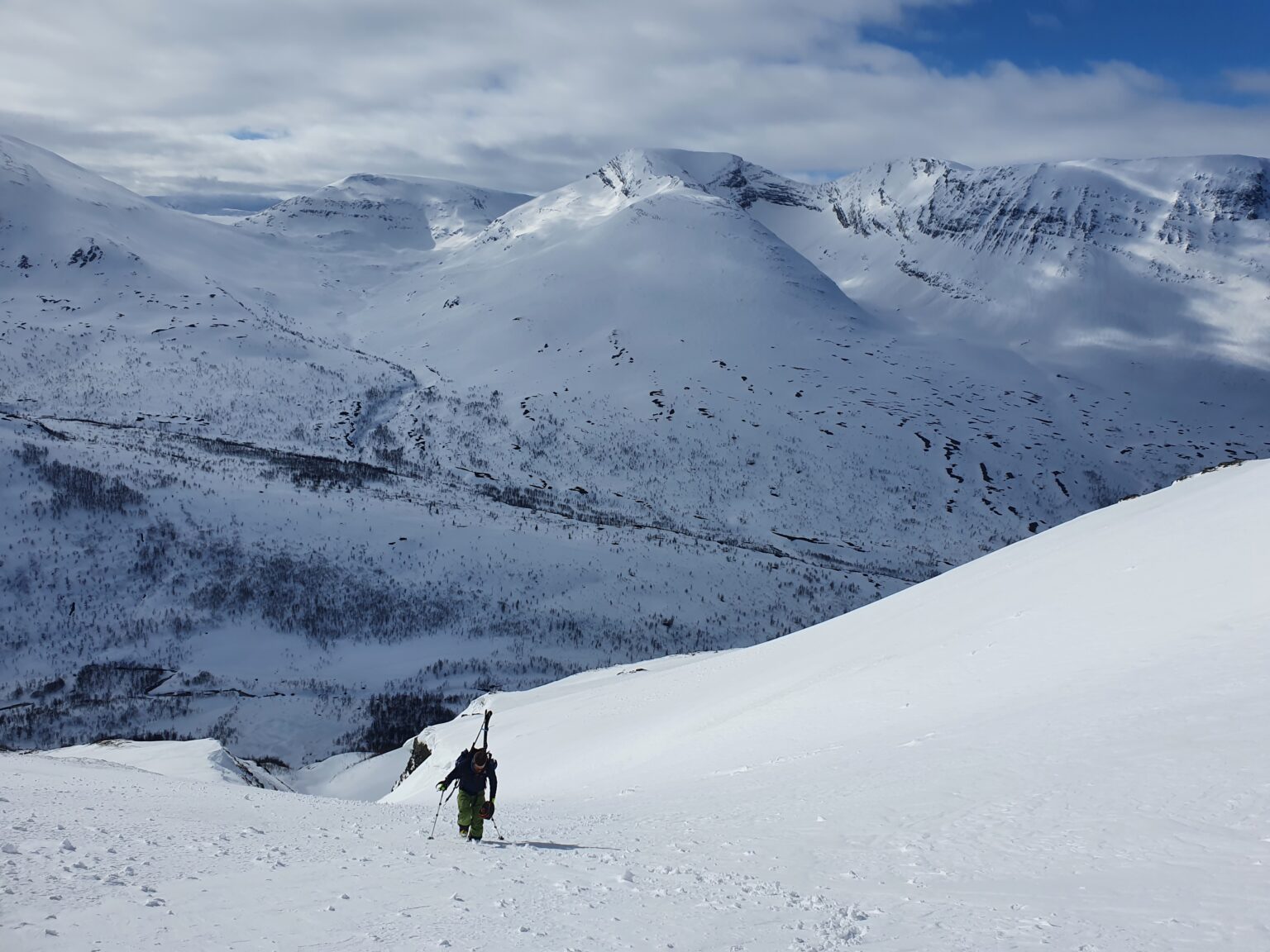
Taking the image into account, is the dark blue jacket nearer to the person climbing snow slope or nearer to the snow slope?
the person climbing snow slope

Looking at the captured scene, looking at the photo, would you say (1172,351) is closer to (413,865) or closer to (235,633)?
(235,633)

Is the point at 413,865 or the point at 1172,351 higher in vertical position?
the point at 1172,351

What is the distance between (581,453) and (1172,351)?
141m

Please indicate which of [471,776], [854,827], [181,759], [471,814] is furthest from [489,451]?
[854,827]

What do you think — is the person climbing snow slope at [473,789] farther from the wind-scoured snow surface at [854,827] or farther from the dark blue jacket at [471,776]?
the wind-scoured snow surface at [854,827]

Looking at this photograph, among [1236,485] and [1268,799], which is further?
[1236,485]

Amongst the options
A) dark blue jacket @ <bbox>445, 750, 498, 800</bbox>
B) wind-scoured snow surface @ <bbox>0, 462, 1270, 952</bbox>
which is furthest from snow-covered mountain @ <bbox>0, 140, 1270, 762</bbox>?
dark blue jacket @ <bbox>445, 750, 498, 800</bbox>

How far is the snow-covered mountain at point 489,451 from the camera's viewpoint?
2405 inches

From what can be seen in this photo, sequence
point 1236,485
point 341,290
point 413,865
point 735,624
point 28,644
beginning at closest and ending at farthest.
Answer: point 413,865, point 1236,485, point 28,644, point 735,624, point 341,290

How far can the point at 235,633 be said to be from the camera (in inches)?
2441

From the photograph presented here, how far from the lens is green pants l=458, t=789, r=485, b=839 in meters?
11.1

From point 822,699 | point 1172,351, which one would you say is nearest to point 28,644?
point 822,699

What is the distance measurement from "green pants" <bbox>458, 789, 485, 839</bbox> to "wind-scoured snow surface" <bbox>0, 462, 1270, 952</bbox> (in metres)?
0.19

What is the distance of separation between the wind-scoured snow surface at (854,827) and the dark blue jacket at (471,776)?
0.63 meters
